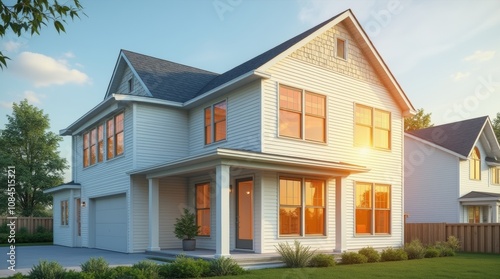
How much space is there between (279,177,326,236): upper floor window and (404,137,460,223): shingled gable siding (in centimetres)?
1295

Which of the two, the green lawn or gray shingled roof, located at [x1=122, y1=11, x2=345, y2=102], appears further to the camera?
gray shingled roof, located at [x1=122, y1=11, x2=345, y2=102]

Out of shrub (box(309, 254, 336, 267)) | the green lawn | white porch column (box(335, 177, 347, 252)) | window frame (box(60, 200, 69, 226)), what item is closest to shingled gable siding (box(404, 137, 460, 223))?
the green lawn

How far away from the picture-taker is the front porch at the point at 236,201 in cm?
1244

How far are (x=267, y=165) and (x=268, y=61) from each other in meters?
3.46

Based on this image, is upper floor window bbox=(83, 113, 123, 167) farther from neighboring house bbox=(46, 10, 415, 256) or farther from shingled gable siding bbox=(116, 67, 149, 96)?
shingled gable siding bbox=(116, 67, 149, 96)

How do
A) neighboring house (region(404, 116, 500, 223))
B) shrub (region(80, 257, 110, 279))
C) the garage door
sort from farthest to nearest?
neighboring house (region(404, 116, 500, 223)) → the garage door → shrub (region(80, 257, 110, 279))

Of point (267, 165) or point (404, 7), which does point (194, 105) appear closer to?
point (267, 165)

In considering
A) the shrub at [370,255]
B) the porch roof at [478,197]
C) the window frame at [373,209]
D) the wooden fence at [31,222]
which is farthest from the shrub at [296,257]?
the wooden fence at [31,222]

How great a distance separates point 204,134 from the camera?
17297mm

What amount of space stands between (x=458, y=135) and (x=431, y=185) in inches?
149

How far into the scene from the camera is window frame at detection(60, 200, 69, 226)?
23625mm

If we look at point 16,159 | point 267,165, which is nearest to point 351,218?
point 267,165

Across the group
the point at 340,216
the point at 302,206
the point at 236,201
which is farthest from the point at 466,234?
the point at 236,201

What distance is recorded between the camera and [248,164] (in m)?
13.0
